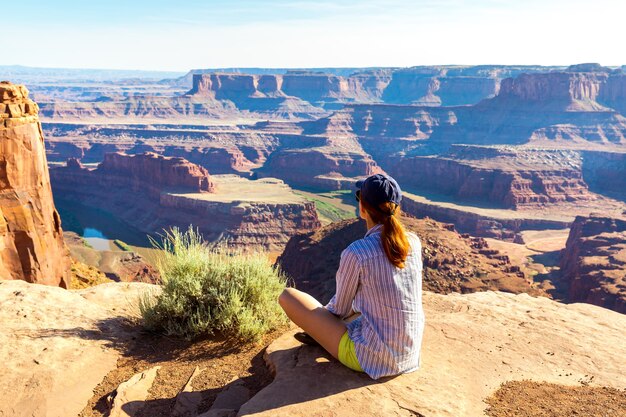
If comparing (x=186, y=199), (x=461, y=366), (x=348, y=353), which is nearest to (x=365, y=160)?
(x=186, y=199)

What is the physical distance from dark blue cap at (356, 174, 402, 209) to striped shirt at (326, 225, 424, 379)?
27cm

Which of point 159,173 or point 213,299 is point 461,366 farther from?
point 159,173

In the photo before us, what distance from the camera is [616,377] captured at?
628cm

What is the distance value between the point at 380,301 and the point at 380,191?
3.37 ft

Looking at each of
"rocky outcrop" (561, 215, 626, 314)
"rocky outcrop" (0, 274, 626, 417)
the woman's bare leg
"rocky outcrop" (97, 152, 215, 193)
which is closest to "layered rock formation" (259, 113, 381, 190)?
"rocky outcrop" (97, 152, 215, 193)

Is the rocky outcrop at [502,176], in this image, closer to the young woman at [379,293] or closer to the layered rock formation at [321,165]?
the layered rock formation at [321,165]

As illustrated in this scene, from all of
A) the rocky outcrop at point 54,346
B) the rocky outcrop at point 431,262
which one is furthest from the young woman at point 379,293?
the rocky outcrop at point 431,262

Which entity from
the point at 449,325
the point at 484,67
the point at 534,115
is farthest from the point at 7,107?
the point at 484,67

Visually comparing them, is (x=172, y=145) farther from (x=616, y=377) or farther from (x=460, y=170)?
(x=616, y=377)

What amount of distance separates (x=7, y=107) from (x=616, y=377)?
1664 centimetres

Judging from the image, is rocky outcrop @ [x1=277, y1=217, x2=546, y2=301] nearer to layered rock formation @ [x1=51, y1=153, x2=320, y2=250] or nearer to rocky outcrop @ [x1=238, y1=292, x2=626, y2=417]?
rocky outcrop @ [x1=238, y1=292, x2=626, y2=417]

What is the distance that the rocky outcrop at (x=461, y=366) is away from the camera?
480 cm

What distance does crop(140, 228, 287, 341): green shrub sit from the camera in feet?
23.5

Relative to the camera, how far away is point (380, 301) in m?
4.95
